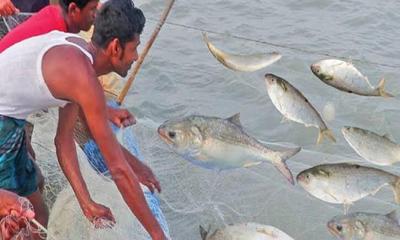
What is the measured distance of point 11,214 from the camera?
248 centimetres

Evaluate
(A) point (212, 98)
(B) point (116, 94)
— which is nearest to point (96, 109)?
(B) point (116, 94)

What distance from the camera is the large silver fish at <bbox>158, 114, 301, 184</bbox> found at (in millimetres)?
3717

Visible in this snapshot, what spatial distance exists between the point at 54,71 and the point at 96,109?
0.78 feet

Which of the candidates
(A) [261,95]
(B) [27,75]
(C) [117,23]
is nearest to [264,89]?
(A) [261,95]

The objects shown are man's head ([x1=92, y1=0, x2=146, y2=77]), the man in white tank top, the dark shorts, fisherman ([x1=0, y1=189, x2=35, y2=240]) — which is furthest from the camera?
the dark shorts

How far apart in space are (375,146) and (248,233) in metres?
1.33

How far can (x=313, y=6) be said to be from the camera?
10.5m

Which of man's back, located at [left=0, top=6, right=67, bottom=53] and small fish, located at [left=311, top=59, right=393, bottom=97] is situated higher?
man's back, located at [left=0, top=6, right=67, bottom=53]

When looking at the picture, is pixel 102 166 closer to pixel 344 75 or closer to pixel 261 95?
pixel 344 75

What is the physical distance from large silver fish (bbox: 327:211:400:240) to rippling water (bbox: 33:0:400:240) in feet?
2.67

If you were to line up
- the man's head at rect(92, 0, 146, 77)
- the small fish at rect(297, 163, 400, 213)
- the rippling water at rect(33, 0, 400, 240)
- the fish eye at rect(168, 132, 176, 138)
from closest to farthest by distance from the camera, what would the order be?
the man's head at rect(92, 0, 146, 77)
the fish eye at rect(168, 132, 176, 138)
the small fish at rect(297, 163, 400, 213)
the rippling water at rect(33, 0, 400, 240)

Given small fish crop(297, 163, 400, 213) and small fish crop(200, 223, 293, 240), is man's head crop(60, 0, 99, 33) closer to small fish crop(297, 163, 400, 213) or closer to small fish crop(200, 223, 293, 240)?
small fish crop(200, 223, 293, 240)

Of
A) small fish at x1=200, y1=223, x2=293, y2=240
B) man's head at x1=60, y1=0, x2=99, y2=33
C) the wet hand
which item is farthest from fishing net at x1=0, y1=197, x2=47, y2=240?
man's head at x1=60, y1=0, x2=99, y2=33

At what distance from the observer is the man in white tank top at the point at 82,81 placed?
108 inches
